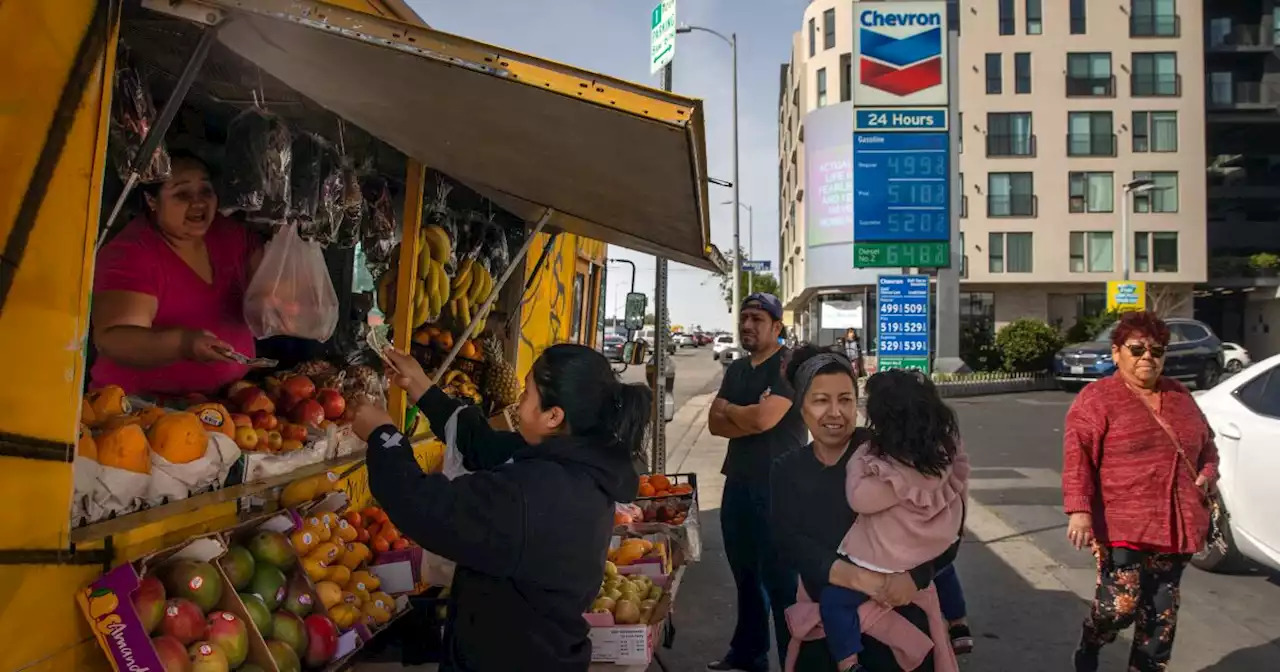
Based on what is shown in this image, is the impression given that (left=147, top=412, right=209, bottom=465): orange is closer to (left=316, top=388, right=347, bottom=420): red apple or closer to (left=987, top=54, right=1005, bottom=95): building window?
(left=316, top=388, right=347, bottom=420): red apple

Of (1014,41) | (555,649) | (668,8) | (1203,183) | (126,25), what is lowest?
(555,649)

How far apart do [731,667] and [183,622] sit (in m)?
3.08

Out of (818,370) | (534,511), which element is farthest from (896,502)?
(534,511)

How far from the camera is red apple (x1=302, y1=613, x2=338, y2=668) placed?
103 inches

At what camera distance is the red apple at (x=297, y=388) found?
3499 mm

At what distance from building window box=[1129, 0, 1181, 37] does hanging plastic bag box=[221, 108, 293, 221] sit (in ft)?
148

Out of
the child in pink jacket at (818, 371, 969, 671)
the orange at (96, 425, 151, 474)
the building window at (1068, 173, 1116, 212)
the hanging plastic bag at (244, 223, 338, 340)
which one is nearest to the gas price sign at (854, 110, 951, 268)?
the child in pink jacket at (818, 371, 969, 671)

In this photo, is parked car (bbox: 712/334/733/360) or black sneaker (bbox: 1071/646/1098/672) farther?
parked car (bbox: 712/334/733/360)

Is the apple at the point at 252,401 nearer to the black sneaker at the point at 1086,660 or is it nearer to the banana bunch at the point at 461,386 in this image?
the banana bunch at the point at 461,386

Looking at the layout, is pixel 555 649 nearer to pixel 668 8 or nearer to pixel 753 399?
pixel 753 399

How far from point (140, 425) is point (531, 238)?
210 cm

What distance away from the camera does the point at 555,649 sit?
2.19 metres

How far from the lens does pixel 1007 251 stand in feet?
131

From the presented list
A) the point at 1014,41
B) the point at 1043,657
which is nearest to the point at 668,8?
the point at 1043,657
